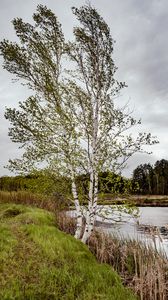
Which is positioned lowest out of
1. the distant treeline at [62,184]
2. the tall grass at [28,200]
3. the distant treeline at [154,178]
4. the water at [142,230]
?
the water at [142,230]

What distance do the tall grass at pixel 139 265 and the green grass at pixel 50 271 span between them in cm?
81

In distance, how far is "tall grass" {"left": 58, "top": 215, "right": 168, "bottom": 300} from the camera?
846 cm

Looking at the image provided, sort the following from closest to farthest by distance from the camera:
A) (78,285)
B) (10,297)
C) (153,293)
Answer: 1. (10,297)
2. (78,285)
3. (153,293)

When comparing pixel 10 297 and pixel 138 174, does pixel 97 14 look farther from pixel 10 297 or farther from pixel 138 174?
pixel 138 174

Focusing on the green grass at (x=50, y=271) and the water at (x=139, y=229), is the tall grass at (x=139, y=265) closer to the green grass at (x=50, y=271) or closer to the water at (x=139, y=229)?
the water at (x=139, y=229)

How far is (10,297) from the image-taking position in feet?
22.1

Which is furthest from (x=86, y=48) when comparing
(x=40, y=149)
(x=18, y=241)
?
(x=18, y=241)

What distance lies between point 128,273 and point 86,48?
10.4 m

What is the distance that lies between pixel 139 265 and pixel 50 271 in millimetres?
2699

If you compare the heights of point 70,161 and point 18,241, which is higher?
point 70,161

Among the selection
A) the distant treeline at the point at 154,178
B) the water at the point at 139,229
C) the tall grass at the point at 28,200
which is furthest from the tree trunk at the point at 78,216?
the distant treeline at the point at 154,178

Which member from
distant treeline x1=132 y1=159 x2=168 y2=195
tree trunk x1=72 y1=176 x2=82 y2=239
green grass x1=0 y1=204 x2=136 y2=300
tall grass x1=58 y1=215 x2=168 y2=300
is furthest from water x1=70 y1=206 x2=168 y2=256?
distant treeline x1=132 y1=159 x2=168 y2=195

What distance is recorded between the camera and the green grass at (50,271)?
281 inches

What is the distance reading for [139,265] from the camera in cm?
942
